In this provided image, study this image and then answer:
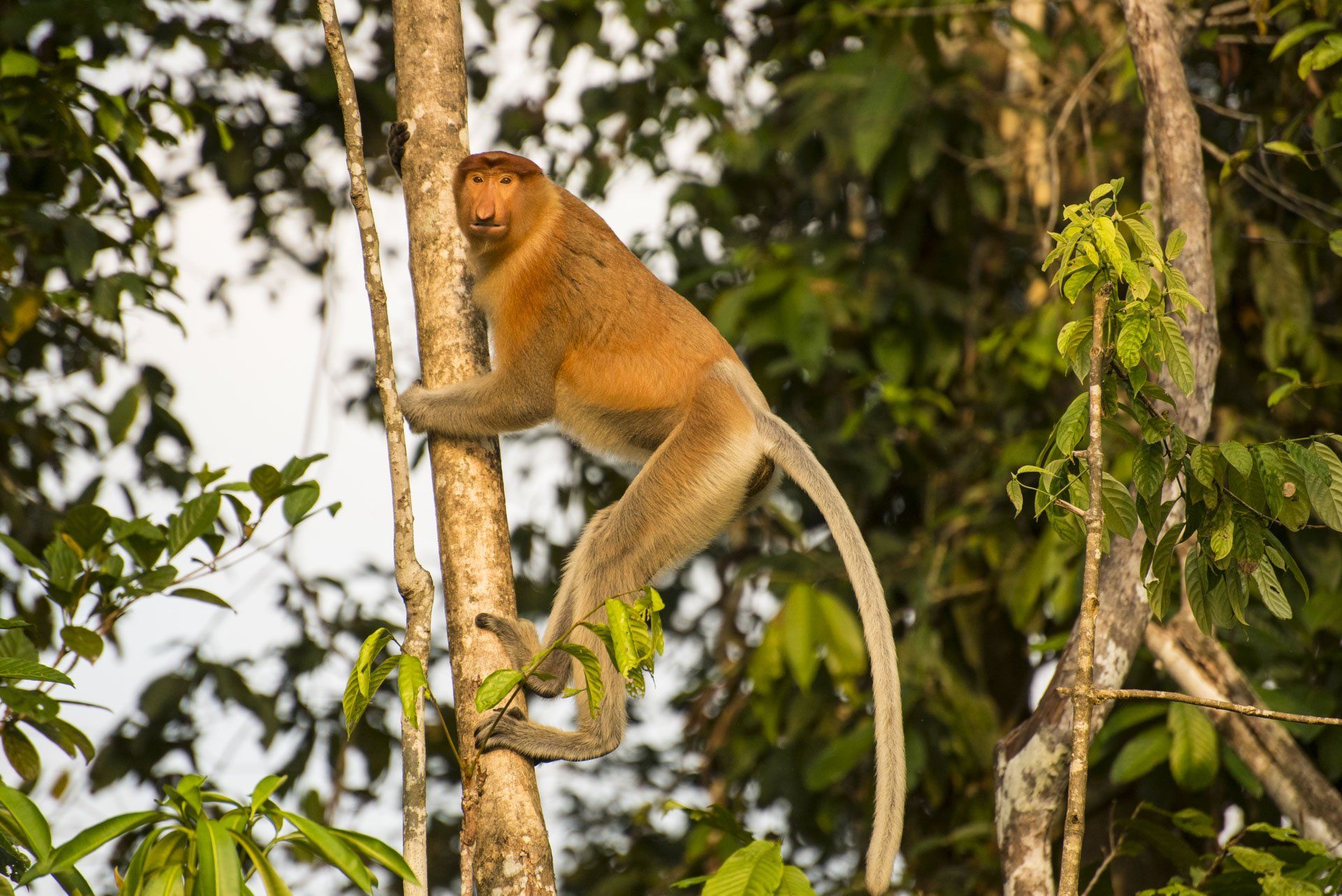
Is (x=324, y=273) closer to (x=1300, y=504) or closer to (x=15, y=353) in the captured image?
(x=15, y=353)

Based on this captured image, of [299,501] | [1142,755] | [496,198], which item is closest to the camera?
[299,501]

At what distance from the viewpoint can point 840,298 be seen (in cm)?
465

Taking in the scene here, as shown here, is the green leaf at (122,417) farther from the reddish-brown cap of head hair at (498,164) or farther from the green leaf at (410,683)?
the green leaf at (410,683)

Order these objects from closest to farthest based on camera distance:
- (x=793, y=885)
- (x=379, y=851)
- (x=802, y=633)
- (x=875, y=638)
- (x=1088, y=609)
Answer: (x=379, y=851) < (x=793, y=885) < (x=1088, y=609) < (x=875, y=638) < (x=802, y=633)

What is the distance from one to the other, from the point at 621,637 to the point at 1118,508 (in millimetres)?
914

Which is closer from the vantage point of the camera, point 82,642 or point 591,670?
point 591,670

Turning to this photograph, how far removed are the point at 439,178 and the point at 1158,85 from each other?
171 centimetres

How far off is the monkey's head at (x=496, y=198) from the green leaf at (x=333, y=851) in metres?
1.76

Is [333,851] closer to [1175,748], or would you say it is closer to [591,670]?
[591,670]

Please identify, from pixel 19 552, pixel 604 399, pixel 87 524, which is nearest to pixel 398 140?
pixel 604 399

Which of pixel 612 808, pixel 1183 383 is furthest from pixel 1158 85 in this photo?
pixel 612 808

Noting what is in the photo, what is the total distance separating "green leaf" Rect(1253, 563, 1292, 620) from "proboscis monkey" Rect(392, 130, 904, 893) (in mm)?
801

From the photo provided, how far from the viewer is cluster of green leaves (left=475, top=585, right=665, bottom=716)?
193cm

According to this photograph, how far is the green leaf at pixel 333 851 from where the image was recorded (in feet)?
5.35
